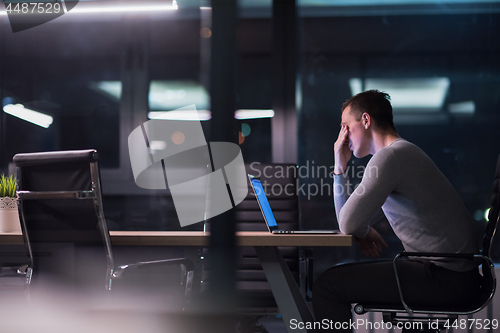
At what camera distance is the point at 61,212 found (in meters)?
1.71

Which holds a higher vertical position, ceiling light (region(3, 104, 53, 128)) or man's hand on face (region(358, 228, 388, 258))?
ceiling light (region(3, 104, 53, 128))

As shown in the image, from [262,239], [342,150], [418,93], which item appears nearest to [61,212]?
[262,239]

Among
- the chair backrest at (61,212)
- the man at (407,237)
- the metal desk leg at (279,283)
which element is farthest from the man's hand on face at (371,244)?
the chair backrest at (61,212)

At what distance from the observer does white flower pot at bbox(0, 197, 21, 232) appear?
1.88 metres

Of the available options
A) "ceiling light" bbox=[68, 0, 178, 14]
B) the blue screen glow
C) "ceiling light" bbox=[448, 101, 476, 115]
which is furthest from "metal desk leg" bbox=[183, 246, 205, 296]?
"ceiling light" bbox=[448, 101, 476, 115]

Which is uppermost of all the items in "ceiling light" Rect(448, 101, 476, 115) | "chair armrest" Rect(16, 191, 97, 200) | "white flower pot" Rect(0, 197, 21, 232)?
"ceiling light" Rect(448, 101, 476, 115)

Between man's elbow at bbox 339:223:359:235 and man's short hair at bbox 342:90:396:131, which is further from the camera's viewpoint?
man's short hair at bbox 342:90:396:131

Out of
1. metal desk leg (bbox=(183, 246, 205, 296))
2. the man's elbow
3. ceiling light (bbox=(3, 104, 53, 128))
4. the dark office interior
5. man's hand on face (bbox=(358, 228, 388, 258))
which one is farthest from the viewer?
ceiling light (bbox=(3, 104, 53, 128))

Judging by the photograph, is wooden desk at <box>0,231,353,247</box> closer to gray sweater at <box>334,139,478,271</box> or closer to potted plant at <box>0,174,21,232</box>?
gray sweater at <box>334,139,478,271</box>

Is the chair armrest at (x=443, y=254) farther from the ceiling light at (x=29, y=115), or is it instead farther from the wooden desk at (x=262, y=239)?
the ceiling light at (x=29, y=115)

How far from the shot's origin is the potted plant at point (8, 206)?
1.89m

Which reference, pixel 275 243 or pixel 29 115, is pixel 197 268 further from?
pixel 29 115

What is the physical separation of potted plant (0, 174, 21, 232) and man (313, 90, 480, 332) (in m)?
1.39

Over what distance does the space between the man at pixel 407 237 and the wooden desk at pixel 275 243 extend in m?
0.11
